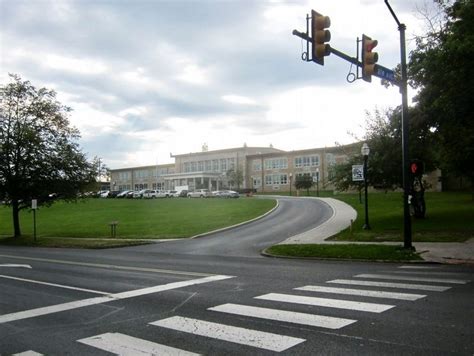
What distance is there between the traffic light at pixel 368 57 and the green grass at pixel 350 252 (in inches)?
223

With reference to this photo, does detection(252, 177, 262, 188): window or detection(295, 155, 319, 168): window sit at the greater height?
detection(295, 155, 319, 168): window

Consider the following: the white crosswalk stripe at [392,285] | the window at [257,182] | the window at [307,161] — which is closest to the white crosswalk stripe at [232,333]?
the white crosswalk stripe at [392,285]

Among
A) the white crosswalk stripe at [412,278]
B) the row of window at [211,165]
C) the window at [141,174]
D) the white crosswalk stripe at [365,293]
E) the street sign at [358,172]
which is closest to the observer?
the white crosswalk stripe at [365,293]

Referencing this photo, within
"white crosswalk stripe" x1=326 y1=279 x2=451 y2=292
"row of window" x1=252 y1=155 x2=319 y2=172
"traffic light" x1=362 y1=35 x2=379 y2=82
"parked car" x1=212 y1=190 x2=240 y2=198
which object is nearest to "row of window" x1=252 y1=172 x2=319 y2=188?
"row of window" x1=252 y1=155 x2=319 y2=172

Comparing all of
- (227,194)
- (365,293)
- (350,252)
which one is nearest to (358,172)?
(350,252)

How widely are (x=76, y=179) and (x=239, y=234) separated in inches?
543

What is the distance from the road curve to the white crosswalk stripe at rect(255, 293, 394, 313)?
9145 millimetres

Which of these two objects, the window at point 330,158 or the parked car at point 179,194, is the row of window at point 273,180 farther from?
the parked car at point 179,194

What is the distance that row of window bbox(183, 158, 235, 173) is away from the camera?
108 meters

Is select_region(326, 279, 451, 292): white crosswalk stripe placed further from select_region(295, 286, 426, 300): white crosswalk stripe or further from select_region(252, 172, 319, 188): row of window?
select_region(252, 172, 319, 188): row of window

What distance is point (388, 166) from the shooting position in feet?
87.4

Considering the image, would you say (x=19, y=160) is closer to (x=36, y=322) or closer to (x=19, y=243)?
(x=19, y=243)

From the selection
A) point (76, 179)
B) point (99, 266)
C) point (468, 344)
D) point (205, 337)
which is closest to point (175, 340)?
point (205, 337)

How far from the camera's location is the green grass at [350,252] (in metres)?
15.0
